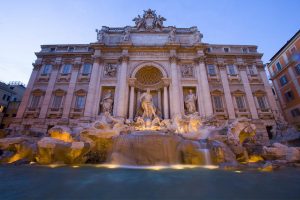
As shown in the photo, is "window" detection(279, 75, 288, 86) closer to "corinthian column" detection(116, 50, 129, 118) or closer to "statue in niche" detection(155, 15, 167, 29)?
"statue in niche" detection(155, 15, 167, 29)

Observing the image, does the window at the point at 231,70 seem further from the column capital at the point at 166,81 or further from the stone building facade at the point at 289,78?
the column capital at the point at 166,81

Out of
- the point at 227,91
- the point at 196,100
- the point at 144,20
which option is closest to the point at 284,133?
the point at 227,91

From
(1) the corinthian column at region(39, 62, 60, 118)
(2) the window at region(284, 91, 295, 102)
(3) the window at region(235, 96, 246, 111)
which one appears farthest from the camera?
(2) the window at region(284, 91, 295, 102)

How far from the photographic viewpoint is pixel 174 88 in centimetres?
1844

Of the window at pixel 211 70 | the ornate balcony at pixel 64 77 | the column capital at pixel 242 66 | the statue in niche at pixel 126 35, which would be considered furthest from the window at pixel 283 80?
the ornate balcony at pixel 64 77

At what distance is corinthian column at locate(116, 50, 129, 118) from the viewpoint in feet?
56.4

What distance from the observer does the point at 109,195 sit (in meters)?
3.59

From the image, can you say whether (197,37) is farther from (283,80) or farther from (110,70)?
(283,80)

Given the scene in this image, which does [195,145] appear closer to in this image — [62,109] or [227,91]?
[227,91]

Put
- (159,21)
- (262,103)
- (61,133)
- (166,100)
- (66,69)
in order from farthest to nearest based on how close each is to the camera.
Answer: (159,21), (66,69), (262,103), (166,100), (61,133)

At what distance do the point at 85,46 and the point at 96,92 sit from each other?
8295 millimetres

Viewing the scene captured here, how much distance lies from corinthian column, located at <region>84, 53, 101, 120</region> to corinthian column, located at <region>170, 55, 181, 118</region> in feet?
30.6

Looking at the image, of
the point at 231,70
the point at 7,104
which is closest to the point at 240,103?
the point at 231,70

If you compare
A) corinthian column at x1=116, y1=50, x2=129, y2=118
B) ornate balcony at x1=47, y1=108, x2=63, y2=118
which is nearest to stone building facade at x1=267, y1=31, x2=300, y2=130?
corinthian column at x1=116, y1=50, x2=129, y2=118
